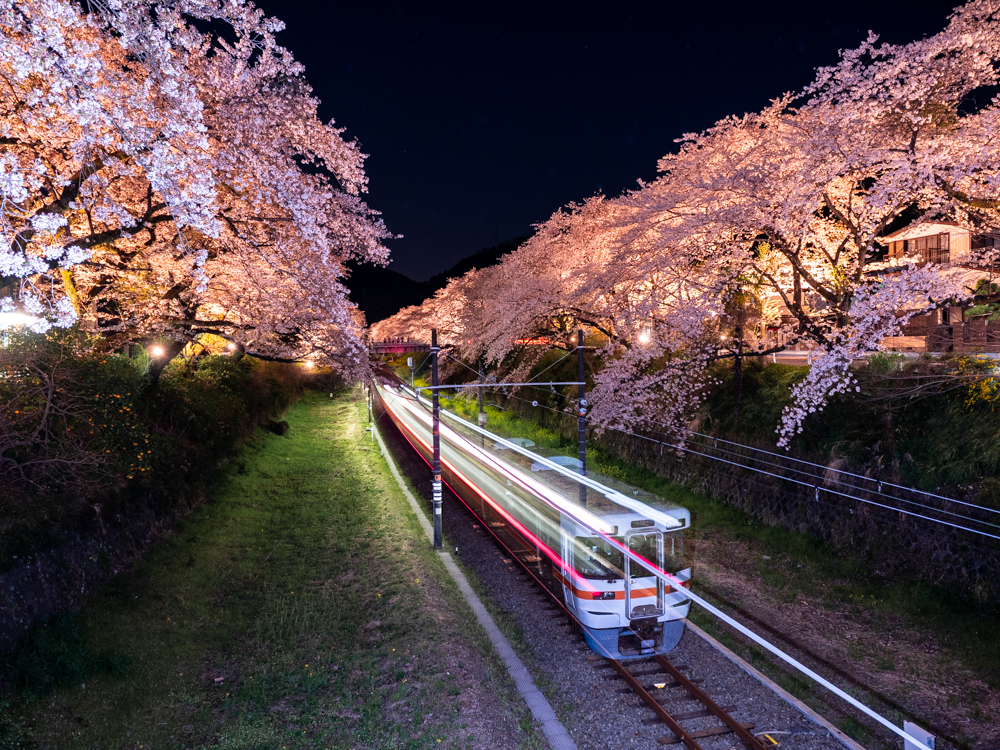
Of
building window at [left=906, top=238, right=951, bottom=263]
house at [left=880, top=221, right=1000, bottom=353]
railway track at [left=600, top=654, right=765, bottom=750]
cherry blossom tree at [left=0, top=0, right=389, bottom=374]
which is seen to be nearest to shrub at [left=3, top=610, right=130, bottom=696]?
cherry blossom tree at [left=0, top=0, right=389, bottom=374]

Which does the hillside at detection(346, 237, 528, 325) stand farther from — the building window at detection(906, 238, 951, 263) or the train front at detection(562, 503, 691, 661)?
the train front at detection(562, 503, 691, 661)

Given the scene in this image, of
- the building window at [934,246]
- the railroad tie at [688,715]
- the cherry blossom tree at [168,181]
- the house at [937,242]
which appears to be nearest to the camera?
the cherry blossom tree at [168,181]

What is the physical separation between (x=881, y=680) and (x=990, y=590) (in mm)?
2747

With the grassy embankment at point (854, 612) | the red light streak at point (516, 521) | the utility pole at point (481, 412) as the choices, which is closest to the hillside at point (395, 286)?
the utility pole at point (481, 412)

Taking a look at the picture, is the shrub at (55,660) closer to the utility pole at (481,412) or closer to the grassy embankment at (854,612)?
the grassy embankment at (854,612)

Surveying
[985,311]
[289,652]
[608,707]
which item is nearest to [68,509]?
[289,652]

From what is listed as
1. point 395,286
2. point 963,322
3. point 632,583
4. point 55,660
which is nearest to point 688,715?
point 632,583

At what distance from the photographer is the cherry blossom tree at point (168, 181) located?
5.64 metres

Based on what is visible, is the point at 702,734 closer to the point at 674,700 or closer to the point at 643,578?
A: the point at 674,700

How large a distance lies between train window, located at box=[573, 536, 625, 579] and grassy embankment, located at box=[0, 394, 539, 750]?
6.38 ft

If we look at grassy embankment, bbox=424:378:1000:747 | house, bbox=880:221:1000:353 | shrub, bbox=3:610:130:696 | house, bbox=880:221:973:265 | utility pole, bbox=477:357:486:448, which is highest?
house, bbox=880:221:973:265

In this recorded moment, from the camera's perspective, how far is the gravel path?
6898 millimetres

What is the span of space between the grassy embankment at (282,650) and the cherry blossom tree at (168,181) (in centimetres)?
448

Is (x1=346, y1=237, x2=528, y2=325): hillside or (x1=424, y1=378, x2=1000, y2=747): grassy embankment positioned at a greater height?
(x1=346, y1=237, x2=528, y2=325): hillside
